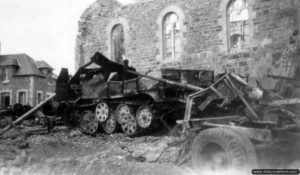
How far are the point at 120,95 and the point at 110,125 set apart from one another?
104 centimetres

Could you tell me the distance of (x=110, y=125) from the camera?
38.2ft

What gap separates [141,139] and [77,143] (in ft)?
6.08

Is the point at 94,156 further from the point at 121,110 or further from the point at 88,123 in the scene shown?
the point at 88,123

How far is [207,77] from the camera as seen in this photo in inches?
438

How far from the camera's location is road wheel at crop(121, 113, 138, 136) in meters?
10.8

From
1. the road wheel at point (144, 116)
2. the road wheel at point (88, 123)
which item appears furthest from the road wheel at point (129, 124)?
the road wheel at point (88, 123)

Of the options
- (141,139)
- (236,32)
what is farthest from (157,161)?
(236,32)

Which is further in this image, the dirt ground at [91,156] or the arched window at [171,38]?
the arched window at [171,38]

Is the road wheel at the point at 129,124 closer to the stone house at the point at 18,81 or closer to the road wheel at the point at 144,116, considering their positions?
the road wheel at the point at 144,116

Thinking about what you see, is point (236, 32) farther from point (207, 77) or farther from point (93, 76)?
point (93, 76)

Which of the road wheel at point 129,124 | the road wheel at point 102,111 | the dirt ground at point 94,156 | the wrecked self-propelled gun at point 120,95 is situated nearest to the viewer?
the dirt ground at point 94,156

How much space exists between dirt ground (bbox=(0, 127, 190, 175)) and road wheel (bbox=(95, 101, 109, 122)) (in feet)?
1.96

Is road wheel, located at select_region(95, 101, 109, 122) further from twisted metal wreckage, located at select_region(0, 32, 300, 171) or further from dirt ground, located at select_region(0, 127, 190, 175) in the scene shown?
dirt ground, located at select_region(0, 127, 190, 175)

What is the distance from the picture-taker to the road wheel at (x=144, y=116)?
34.2 feet
